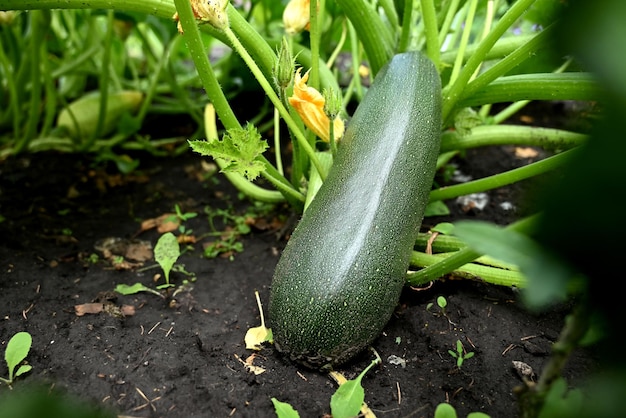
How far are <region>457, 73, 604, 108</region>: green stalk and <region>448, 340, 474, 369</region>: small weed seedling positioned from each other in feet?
1.78

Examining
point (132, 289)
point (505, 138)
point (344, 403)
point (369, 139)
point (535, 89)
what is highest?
point (535, 89)

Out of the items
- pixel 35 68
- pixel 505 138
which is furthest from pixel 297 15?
pixel 35 68

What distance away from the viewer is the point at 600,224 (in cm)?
44

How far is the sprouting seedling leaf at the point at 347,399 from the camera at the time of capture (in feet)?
3.08

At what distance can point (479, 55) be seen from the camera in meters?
1.27

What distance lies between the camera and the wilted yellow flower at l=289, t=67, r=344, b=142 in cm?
114

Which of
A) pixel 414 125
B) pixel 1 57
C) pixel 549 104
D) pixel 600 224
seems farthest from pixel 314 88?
pixel 549 104

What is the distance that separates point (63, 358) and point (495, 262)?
2.97 feet

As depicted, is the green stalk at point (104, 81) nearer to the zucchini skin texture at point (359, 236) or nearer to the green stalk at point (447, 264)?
the zucchini skin texture at point (359, 236)

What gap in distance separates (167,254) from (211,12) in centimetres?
59

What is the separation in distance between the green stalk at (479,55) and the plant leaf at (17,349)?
1.05 metres

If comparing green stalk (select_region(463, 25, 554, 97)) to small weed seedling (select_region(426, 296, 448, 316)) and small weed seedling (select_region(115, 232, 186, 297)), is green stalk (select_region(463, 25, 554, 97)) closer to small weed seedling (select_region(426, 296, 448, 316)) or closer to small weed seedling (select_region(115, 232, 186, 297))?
small weed seedling (select_region(426, 296, 448, 316))

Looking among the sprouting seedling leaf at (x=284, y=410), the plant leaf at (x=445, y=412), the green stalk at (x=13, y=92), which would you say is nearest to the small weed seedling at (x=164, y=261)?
the sprouting seedling leaf at (x=284, y=410)

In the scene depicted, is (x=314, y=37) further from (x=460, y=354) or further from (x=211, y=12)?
(x=460, y=354)
